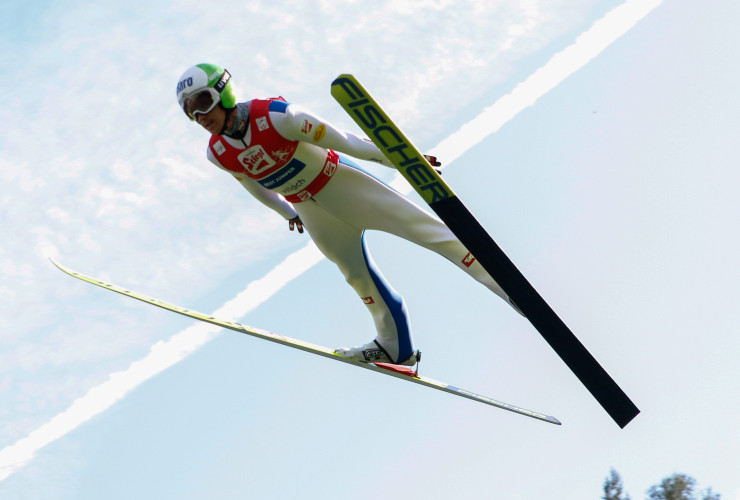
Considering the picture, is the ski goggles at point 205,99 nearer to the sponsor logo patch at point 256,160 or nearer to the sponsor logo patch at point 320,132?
the sponsor logo patch at point 256,160

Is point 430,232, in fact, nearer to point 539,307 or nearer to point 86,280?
point 539,307

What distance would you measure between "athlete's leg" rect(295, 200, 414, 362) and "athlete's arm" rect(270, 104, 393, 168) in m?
0.74

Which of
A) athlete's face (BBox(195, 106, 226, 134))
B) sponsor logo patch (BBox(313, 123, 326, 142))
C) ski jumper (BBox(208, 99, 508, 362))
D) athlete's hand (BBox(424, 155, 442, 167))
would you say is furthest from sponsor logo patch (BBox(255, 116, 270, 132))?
athlete's hand (BBox(424, 155, 442, 167))

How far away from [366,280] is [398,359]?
815mm

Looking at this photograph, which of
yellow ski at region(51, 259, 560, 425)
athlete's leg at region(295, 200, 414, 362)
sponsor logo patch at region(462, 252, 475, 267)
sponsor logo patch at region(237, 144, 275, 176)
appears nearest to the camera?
sponsor logo patch at region(237, 144, 275, 176)

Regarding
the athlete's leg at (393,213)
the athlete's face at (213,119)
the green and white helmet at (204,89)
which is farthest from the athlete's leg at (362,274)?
the green and white helmet at (204,89)

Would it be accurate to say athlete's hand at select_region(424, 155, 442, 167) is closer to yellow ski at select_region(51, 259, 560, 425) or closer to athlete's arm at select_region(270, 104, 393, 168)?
athlete's arm at select_region(270, 104, 393, 168)

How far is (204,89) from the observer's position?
6.30 m

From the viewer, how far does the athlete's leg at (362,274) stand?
712 centimetres

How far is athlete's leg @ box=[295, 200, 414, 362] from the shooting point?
23.4 ft

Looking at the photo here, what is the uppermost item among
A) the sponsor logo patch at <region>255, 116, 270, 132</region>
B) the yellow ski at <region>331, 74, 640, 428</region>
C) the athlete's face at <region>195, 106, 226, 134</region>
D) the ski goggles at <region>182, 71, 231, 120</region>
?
the ski goggles at <region>182, 71, 231, 120</region>

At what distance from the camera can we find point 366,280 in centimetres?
736

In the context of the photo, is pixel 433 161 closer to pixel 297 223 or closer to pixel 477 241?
pixel 477 241

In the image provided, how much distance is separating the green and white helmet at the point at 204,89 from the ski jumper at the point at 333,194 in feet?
0.76
